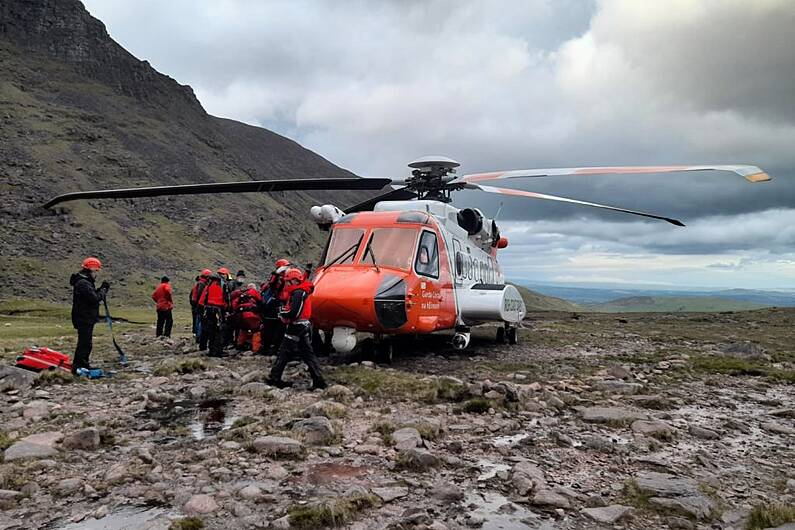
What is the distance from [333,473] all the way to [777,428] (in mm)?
5869

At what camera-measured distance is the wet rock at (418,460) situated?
17.6 feet

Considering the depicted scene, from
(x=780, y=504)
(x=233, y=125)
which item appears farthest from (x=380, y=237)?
(x=233, y=125)

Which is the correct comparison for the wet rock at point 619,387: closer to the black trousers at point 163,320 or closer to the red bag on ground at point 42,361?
the red bag on ground at point 42,361

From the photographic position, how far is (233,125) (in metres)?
174

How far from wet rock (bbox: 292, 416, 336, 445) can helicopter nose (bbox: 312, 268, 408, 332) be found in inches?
138

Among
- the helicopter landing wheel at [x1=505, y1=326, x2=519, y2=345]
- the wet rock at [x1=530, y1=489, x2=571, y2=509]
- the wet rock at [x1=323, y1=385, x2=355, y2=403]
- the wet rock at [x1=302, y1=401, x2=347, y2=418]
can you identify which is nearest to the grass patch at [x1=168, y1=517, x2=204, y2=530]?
the wet rock at [x1=530, y1=489, x2=571, y2=509]

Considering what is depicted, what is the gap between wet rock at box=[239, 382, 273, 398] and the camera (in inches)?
336

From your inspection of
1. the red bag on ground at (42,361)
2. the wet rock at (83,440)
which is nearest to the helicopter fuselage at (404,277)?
the wet rock at (83,440)

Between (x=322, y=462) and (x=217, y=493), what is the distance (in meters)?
1.13

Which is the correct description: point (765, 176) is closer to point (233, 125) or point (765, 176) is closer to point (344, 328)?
point (344, 328)

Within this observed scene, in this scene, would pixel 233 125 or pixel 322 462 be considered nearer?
pixel 322 462

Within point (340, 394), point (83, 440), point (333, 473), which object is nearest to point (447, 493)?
point (333, 473)

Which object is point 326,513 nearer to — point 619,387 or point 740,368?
point 619,387

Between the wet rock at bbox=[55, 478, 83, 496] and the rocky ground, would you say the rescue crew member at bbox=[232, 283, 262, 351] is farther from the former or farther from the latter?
the wet rock at bbox=[55, 478, 83, 496]
